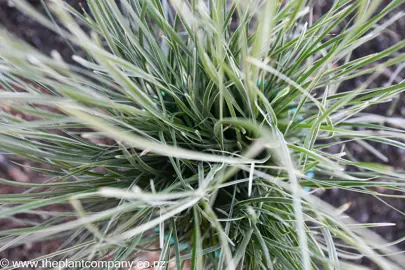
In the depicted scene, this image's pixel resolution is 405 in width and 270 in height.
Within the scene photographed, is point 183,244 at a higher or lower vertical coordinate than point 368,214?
lower

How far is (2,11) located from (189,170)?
0.58 meters

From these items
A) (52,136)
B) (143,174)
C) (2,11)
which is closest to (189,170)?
(143,174)

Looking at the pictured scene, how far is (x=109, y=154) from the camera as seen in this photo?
53 cm

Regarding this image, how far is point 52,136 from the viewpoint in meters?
0.46

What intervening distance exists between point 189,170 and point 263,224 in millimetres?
123

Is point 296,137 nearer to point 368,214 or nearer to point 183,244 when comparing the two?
point 183,244

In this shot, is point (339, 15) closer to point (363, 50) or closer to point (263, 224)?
point (263, 224)

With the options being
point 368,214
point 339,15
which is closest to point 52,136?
point 339,15

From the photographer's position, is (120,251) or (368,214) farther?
(368,214)

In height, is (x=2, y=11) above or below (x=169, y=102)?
above

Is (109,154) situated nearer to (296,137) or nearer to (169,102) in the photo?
(169,102)

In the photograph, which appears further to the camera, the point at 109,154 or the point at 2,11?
the point at 2,11

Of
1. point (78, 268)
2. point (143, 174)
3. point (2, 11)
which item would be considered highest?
point (2, 11)

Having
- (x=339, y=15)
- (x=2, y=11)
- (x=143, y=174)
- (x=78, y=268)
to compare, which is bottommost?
(x=78, y=268)
